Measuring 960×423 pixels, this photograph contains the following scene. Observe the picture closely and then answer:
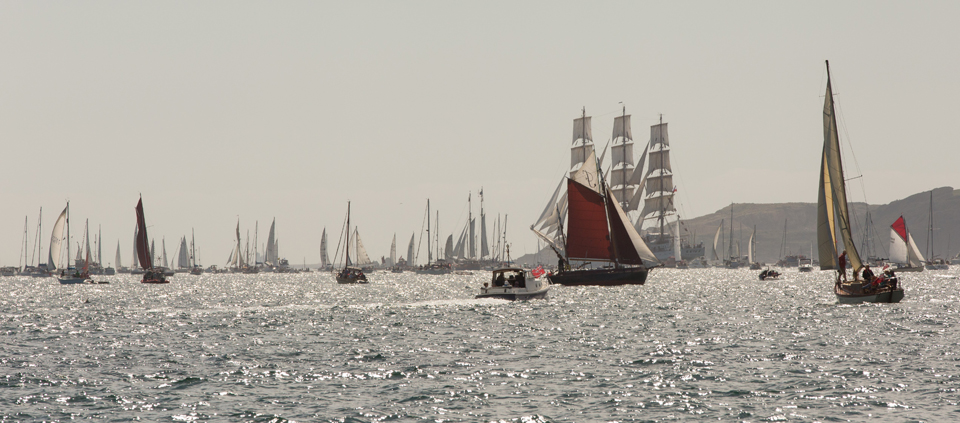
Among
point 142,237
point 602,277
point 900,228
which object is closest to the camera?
point 602,277

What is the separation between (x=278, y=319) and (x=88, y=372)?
24624mm

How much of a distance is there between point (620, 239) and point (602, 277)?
16.5 feet

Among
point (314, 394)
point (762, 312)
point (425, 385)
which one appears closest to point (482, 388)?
point (425, 385)

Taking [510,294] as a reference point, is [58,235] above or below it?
above

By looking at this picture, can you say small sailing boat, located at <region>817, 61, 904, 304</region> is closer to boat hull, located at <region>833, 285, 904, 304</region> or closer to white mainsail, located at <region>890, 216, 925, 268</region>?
boat hull, located at <region>833, 285, 904, 304</region>

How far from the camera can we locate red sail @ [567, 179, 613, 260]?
91.9m

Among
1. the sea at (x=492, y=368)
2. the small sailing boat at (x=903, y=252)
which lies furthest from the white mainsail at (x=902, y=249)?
the sea at (x=492, y=368)

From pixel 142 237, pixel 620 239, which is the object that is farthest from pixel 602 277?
pixel 142 237

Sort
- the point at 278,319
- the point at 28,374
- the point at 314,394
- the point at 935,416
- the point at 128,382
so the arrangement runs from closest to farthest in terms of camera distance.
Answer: the point at 935,416 < the point at 314,394 < the point at 128,382 < the point at 28,374 < the point at 278,319

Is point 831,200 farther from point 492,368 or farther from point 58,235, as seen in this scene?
point 58,235

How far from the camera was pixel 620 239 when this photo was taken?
96.2 meters

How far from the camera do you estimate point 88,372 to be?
3027cm

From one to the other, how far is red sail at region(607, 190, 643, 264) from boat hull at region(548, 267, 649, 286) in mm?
1824

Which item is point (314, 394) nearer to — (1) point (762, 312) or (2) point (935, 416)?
(2) point (935, 416)
